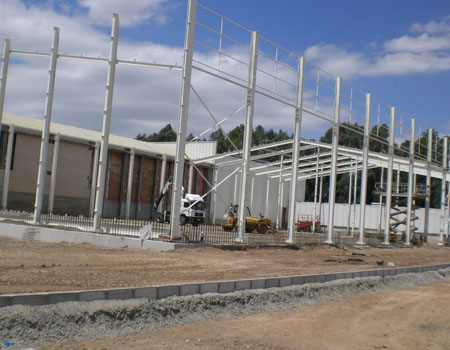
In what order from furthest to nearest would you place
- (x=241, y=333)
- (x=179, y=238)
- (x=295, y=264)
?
(x=179, y=238) → (x=295, y=264) → (x=241, y=333)

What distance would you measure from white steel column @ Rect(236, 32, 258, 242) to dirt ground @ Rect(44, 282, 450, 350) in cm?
1111

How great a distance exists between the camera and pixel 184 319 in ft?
28.6

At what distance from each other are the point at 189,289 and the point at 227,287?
1.22 meters

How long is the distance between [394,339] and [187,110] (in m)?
13.6

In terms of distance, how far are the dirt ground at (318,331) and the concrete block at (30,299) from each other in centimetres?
107

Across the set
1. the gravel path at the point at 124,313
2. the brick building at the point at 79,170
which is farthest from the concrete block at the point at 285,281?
the brick building at the point at 79,170

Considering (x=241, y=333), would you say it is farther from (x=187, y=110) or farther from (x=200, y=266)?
(x=187, y=110)

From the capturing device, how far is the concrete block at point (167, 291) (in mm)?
9203

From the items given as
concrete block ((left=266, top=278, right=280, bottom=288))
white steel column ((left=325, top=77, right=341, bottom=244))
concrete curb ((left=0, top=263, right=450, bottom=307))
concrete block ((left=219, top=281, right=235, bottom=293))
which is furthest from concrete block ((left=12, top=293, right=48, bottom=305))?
white steel column ((left=325, top=77, right=341, bottom=244))

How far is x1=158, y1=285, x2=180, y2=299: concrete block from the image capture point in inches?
362

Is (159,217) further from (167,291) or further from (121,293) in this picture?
(121,293)

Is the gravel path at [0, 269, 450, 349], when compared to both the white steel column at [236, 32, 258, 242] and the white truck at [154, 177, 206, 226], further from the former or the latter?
the white truck at [154, 177, 206, 226]

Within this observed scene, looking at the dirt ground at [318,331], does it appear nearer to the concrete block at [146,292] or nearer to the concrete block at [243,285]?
the concrete block at [146,292]

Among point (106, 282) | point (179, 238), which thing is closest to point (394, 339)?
point (106, 282)
